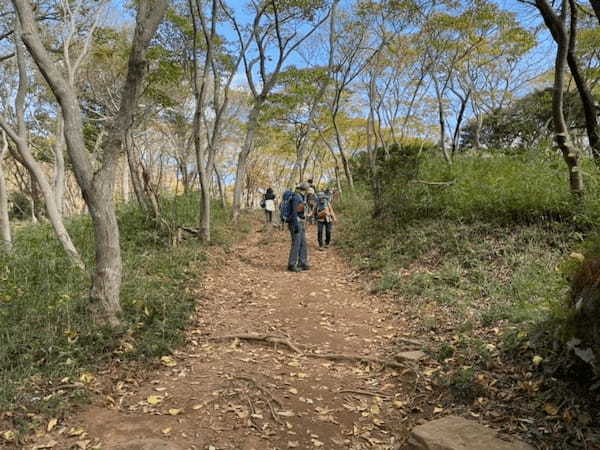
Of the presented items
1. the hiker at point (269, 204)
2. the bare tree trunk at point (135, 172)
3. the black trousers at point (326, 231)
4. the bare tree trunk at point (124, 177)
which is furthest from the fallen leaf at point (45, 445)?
the bare tree trunk at point (124, 177)

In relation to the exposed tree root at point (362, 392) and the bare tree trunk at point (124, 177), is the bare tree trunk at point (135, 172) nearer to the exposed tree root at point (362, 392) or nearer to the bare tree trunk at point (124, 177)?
the exposed tree root at point (362, 392)

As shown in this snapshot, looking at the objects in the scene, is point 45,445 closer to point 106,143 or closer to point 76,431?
point 76,431

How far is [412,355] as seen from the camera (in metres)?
4.22

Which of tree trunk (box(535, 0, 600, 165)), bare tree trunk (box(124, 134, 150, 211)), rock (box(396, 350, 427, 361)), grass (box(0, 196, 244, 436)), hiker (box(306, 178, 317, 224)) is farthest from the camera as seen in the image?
hiker (box(306, 178, 317, 224))

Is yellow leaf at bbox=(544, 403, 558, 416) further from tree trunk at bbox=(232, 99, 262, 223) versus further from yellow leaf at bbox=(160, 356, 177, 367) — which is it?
tree trunk at bbox=(232, 99, 262, 223)

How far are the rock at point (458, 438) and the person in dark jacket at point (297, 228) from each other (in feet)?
18.2

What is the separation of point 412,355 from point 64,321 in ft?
13.2

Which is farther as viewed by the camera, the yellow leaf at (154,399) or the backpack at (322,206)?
the backpack at (322,206)

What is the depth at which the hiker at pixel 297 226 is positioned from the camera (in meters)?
8.23

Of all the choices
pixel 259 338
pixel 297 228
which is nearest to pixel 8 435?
pixel 259 338

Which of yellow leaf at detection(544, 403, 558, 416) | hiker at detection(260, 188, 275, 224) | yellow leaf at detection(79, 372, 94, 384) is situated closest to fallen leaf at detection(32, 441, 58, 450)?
yellow leaf at detection(79, 372, 94, 384)

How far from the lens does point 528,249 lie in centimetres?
635

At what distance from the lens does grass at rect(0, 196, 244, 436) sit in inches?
138

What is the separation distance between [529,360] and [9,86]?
665 inches
